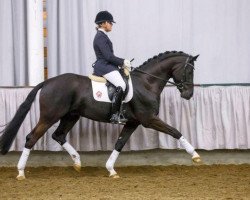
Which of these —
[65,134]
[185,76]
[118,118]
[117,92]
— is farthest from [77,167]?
[185,76]

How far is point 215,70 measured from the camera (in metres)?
8.32

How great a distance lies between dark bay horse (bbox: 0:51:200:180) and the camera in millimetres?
6992

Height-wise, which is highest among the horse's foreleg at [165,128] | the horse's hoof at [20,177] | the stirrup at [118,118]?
the stirrup at [118,118]

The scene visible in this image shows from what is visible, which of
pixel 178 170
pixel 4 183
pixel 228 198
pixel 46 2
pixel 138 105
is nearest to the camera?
pixel 228 198

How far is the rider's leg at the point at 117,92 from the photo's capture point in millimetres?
6980

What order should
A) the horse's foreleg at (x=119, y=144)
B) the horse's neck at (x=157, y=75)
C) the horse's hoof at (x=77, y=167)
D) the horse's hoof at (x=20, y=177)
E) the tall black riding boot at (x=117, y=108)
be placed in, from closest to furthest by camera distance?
the horse's hoof at (x=20, y=177) < the tall black riding boot at (x=117, y=108) < the horse's foreleg at (x=119, y=144) < the horse's neck at (x=157, y=75) < the horse's hoof at (x=77, y=167)

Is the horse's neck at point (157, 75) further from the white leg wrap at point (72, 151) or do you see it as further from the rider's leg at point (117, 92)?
the white leg wrap at point (72, 151)

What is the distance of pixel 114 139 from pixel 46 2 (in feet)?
7.18

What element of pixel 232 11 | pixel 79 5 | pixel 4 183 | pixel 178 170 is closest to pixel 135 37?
pixel 79 5

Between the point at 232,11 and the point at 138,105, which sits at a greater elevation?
the point at 232,11

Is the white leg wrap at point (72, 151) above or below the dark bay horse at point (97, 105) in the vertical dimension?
below

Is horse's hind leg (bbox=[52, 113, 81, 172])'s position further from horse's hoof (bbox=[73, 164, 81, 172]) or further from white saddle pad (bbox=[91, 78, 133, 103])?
white saddle pad (bbox=[91, 78, 133, 103])

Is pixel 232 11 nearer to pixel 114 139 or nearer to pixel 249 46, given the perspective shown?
pixel 249 46

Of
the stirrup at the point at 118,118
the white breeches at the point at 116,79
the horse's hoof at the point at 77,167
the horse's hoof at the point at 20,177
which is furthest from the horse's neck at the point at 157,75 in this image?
the horse's hoof at the point at 20,177
